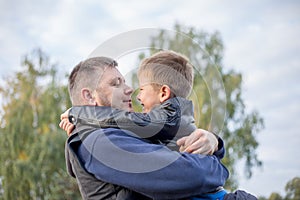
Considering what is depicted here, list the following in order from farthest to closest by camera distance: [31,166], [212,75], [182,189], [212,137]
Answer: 1. [31,166]
2. [212,75]
3. [212,137]
4. [182,189]

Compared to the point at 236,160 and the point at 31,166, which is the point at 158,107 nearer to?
the point at 31,166

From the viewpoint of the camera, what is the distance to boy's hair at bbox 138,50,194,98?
2225mm

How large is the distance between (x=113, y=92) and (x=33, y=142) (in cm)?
1540

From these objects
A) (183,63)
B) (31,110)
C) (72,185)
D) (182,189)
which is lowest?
(182,189)

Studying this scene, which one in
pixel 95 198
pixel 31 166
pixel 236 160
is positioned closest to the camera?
pixel 95 198

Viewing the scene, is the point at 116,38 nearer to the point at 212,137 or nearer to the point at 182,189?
the point at 212,137

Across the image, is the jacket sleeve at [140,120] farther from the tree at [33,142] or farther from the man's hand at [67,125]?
the tree at [33,142]

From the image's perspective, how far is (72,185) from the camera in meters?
17.4

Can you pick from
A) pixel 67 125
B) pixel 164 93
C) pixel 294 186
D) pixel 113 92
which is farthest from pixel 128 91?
pixel 294 186

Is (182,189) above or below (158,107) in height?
below

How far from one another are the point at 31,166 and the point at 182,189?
15199 mm

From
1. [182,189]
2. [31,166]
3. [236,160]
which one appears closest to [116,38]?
[182,189]

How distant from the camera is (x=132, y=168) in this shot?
1920 millimetres

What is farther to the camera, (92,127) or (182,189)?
(92,127)
